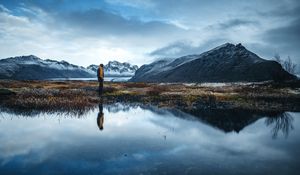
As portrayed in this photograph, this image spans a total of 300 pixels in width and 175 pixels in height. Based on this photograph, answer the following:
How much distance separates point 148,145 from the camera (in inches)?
468

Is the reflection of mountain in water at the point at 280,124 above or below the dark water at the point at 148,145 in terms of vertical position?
above

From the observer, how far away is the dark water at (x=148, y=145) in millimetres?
8922

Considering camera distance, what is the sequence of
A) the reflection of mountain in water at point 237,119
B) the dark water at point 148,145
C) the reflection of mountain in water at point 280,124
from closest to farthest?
the dark water at point 148,145, the reflection of mountain in water at point 280,124, the reflection of mountain in water at point 237,119

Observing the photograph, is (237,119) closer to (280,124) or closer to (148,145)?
(280,124)

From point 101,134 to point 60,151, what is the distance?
11.1 ft

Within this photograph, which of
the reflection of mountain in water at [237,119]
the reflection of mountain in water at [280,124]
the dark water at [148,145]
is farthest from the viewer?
the reflection of mountain in water at [237,119]

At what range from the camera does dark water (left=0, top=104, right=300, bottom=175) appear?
29.3 feet

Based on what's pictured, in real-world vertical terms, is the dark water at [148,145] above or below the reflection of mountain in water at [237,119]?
below

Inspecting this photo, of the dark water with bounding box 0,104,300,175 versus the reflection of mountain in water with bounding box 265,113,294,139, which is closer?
Answer: the dark water with bounding box 0,104,300,175

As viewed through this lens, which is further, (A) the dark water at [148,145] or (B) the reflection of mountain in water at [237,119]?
(B) the reflection of mountain in water at [237,119]

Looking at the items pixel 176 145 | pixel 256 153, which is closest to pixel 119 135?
pixel 176 145

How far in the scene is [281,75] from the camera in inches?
2032

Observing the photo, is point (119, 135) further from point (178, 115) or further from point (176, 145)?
point (178, 115)

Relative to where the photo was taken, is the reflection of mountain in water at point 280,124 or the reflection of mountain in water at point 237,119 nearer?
the reflection of mountain in water at point 280,124
